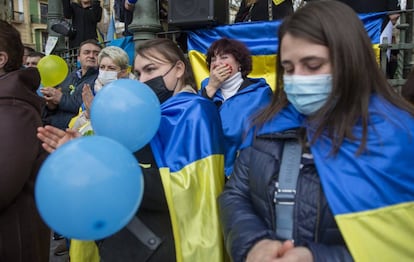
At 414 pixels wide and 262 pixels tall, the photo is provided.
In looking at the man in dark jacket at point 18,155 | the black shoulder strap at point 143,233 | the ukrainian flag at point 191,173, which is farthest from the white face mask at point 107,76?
the black shoulder strap at point 143,233

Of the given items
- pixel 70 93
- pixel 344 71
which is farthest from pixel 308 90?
pixel 70 93

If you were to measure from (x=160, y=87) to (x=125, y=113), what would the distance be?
0.60 meters

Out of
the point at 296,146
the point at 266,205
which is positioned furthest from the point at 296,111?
the point at 266,205

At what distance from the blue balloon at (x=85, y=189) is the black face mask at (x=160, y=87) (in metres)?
0.94

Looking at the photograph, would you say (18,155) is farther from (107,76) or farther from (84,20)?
(84,20)

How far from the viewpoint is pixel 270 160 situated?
1581 mm

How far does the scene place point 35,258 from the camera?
233cm

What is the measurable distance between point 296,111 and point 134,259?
1027 millimetres

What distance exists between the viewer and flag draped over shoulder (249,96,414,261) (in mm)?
1354

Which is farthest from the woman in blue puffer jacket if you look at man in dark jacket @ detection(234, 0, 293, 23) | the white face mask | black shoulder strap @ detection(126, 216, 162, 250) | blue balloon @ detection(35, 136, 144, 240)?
man in dark jacket @ detection(234, 0, 293, 23)

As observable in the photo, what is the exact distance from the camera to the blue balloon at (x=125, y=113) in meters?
1.69

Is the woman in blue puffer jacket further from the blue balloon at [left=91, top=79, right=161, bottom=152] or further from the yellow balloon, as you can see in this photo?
the yellow balloon

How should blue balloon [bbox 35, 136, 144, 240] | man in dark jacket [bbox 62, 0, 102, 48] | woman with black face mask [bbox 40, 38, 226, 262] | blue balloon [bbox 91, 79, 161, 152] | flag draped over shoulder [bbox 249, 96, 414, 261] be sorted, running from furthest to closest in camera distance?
man in dark jacket [bbox 62, 0, 102, 48] < woman with black face mask [bbox 40, 38, 226, 262] < blue balloon [bbox 91, 79, 161, 152] < flag draped over shoulder [bbox 249, 96, 414, 261] < blue balloon [bbox 35, 136, 144, 240]

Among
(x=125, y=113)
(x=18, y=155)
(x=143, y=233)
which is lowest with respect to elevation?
(x=143, y=233)
